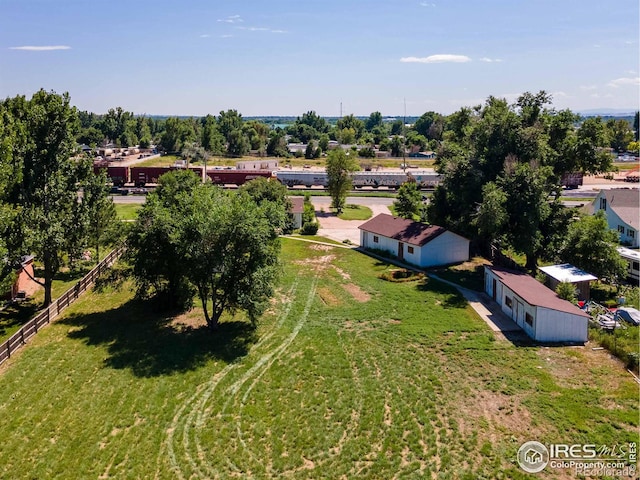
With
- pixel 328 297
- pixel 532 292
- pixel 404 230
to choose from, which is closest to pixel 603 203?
pixel 404 230

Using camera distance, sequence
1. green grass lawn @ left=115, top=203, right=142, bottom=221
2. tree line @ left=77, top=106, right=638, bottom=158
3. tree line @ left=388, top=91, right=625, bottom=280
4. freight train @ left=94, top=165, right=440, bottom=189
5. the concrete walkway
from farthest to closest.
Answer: tree line @ left=77, top=106, right=638, bottom=158 < freight train @ left=94, top=165, right=440, bottom=189 < green grass lawn @ left=115, top=203, right=142, bottom=221 < tree line @ left=388, top=91, right=625, bottom=280 < the concrete walkway

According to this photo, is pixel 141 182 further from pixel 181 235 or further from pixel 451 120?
pixel 181 235

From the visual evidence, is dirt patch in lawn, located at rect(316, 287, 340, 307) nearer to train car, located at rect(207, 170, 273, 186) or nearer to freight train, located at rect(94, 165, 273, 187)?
freight train, located at rect(94, 165, 273, 187)

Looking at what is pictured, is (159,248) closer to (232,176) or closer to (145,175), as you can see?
(232,176)

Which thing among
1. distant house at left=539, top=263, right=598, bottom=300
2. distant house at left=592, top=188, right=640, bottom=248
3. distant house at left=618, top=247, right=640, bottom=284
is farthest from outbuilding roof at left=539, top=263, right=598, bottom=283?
distant house at left=592, top=188, right=640, bottom=248

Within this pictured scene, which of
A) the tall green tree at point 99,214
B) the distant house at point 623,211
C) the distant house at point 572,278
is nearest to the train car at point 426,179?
the distant house at point 623,211

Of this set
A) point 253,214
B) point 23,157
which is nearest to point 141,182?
point 23,157
